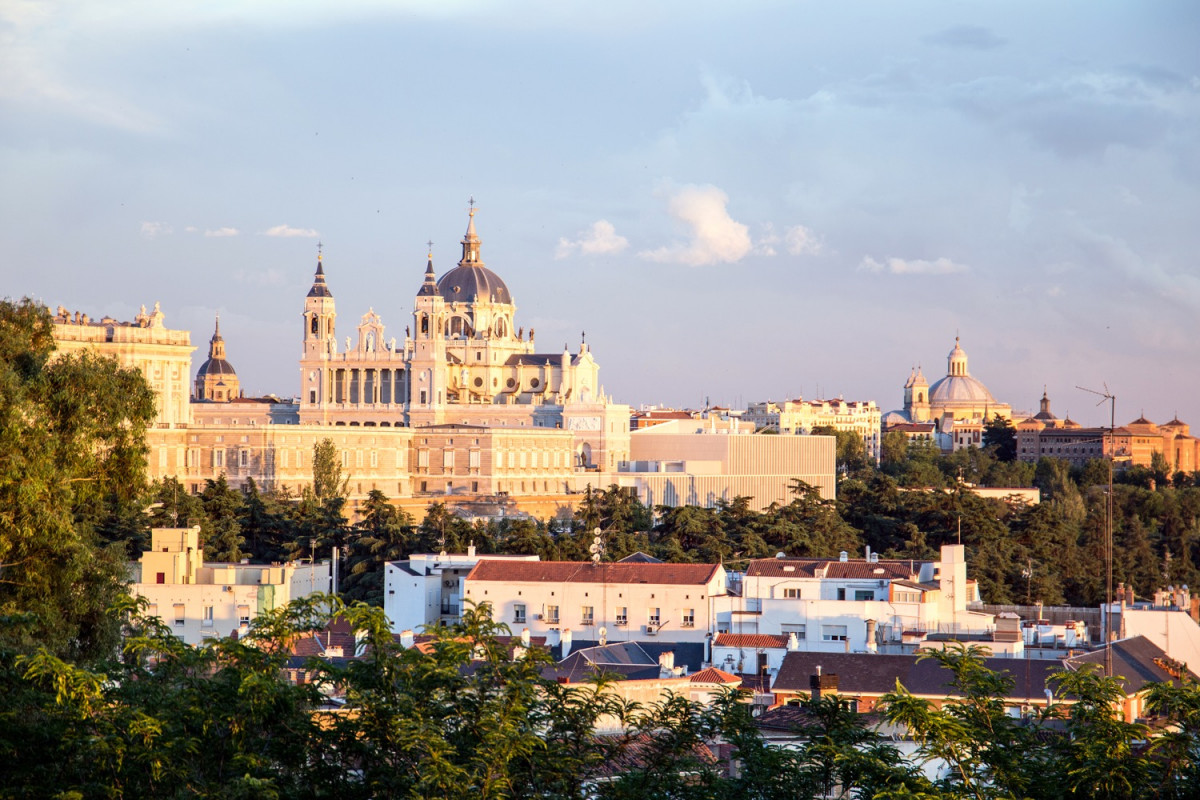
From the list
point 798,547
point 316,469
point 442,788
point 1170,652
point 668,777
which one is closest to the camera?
point 442,788

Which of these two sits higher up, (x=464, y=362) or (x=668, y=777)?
(x=464, y=362)

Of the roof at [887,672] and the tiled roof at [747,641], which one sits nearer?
the roof at [887,672]

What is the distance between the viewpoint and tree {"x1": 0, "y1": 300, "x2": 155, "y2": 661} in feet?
80.6

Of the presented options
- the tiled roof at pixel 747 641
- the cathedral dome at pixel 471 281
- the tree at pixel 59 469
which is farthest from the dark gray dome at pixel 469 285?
the tree at pixel 59 469

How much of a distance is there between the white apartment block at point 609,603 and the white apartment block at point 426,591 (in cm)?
280

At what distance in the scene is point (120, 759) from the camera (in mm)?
18000

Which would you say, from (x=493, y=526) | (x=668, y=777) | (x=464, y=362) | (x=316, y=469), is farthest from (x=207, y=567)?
(x=464, y=362)

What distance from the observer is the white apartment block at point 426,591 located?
5303 centimetres

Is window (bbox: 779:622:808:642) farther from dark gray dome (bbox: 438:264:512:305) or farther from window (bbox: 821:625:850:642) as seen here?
dark gray dome (bbox: 438:264:512:305)

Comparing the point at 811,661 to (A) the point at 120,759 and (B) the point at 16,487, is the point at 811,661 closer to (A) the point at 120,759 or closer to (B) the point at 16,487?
(B) the point at 16,487

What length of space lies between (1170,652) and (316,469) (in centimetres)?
6546

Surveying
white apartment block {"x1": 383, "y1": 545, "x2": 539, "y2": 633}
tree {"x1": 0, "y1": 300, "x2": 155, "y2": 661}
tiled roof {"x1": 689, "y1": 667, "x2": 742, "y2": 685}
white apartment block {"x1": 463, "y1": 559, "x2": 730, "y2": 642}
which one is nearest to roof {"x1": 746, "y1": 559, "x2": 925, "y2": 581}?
white apartment block {"x1": 463, "y1": 559, "x2": 730, "y2": 642}

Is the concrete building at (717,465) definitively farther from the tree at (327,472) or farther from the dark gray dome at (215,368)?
the dark gray dome at (215,368)

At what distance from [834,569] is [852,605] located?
5112 millimetres
